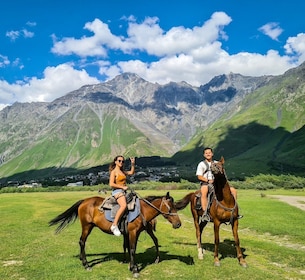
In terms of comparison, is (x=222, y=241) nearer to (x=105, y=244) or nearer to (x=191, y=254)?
(x=191, y=254)

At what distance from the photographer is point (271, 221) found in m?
41.4

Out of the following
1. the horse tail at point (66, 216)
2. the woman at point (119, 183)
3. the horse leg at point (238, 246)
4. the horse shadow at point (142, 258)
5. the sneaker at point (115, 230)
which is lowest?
the horse shadow at point (142, 258)

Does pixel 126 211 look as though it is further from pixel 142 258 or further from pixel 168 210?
pixel 142 258

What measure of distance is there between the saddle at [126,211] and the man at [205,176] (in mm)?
4066

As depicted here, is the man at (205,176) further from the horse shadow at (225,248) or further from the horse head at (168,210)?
the horse shadow at (225,248)

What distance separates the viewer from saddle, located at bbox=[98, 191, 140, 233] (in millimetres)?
17766

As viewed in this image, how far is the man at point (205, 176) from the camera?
63.1ft

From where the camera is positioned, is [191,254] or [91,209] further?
[191,254]

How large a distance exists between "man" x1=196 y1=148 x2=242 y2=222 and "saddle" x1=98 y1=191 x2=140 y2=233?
4.07 meters

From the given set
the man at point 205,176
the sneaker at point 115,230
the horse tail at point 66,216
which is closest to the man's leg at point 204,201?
the man at point 205,176

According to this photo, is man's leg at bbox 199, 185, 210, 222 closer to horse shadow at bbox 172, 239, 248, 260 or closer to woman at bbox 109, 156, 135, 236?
horse shadow at bbox 172, 239, 248, 260

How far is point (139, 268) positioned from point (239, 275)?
206 inches

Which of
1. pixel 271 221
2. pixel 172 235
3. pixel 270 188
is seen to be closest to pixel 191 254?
pixel 172 235

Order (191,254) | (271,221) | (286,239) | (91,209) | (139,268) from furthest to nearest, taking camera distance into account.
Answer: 1. (271,221)
2. (286,239)
3. (191,254)
4. (91,209)
5. (139,268)
